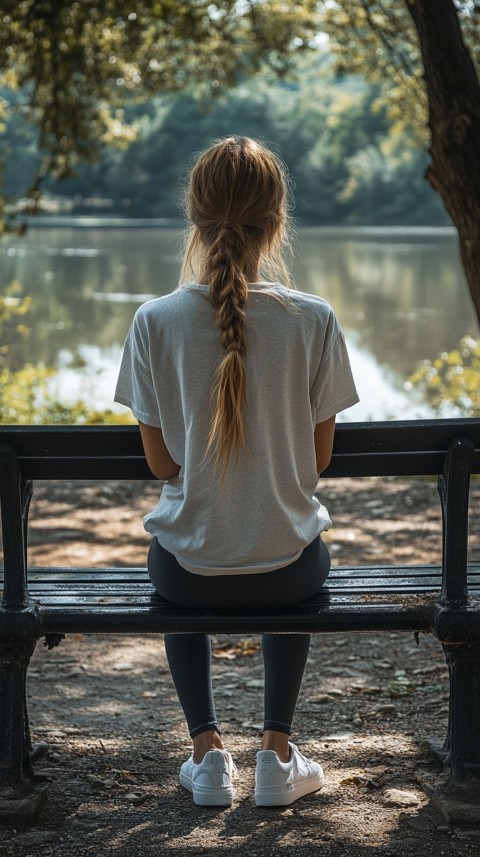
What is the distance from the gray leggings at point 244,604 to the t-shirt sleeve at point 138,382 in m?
0.32

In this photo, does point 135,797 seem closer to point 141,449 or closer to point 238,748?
point 238,748

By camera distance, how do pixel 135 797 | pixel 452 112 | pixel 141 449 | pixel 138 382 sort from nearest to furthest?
pixel 138 382 → pixel 141 449 → pixel 135 797 → pixel 452 112

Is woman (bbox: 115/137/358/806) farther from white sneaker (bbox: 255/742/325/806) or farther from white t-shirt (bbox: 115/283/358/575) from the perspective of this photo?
white sneaker (bbox: 255/742/325/806)

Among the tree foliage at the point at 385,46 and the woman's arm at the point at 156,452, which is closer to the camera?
the woman's arm at the point at 156,452

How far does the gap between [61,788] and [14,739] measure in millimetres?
223

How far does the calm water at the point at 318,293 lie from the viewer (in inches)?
613

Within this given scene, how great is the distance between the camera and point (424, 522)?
6391 mm

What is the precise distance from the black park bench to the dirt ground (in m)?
0.15

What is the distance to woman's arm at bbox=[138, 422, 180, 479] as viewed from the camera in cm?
267

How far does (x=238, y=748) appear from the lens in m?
3.30

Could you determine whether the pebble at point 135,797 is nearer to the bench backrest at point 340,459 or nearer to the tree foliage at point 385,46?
the bench backrest at point 340,459

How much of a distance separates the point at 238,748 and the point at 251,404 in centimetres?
124

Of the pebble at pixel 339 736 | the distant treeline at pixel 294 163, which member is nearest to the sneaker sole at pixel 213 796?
the pebble at pixel 339 736

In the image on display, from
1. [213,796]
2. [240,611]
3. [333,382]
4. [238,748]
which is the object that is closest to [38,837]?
[213,796]
